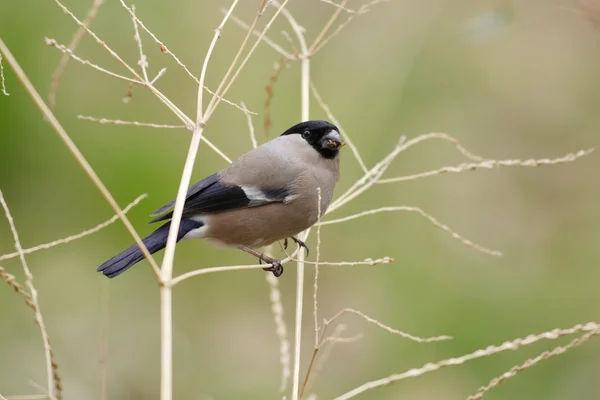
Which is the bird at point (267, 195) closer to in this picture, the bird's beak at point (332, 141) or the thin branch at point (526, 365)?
the bird's beak at point (332, 141)

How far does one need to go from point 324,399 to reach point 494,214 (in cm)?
161

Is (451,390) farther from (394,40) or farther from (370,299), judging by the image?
(394,40)

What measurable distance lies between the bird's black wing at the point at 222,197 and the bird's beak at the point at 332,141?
0.18 metres

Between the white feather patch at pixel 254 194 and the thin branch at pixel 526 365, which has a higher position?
the thin branch at pixel 526 365

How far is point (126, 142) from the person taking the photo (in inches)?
147

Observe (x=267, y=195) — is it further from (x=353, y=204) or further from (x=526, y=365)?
(x=353, y=204)

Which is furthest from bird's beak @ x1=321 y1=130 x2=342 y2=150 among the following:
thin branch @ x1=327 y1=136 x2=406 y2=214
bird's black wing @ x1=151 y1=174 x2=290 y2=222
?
thin branch @ x1=327 y1=136 x2=406 y2=214

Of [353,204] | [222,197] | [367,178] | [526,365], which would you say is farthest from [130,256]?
[353,204]

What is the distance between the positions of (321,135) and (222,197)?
0.36 m

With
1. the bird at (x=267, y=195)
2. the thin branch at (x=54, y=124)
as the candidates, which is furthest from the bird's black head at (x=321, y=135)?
the thin branch at (x=54, y=124)

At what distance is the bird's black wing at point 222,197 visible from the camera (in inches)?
87.0

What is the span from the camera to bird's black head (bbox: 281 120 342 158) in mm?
2270

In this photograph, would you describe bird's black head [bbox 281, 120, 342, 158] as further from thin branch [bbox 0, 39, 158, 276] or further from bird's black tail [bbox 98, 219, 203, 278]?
thin branch [bbox 0, 39, 158, 276]

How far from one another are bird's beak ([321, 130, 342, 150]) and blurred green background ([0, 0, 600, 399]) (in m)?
1.34
